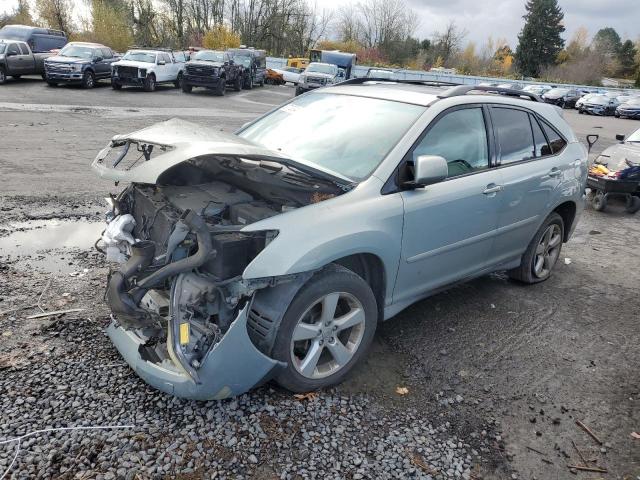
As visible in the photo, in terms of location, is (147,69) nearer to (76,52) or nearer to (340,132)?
(76,52)

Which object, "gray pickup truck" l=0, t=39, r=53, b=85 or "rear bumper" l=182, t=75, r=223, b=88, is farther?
"rear bumper" l=182, t=75, r=223, b=88

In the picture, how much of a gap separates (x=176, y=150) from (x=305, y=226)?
35.0 inches

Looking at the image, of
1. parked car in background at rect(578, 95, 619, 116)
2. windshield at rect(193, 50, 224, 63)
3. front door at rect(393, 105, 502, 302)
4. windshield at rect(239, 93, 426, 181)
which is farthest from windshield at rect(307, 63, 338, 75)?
front door at rect(393, 105, 502, 302)

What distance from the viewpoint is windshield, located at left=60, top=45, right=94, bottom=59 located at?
21283 millimetres

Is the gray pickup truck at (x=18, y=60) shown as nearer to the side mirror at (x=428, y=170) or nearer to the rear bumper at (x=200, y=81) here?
the rear bumper at (x=200, y=81)

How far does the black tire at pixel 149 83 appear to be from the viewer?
2237 cm

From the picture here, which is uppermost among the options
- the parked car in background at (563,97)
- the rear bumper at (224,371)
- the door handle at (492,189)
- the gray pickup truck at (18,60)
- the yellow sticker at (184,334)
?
the door handle at (492,189)

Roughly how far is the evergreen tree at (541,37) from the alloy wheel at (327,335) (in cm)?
7293

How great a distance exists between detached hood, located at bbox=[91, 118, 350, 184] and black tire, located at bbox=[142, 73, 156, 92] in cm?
2056

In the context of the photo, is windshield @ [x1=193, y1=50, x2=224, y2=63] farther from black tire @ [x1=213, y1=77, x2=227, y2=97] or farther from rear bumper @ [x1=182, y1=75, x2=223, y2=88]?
rear bumper @ [x1=182, y1=75, x2=223, y2=88]

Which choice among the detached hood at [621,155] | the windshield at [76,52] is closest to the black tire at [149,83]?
the windshield at [76,52]

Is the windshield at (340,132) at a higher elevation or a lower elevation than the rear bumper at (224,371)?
higher

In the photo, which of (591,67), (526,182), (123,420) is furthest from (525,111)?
(591,67)

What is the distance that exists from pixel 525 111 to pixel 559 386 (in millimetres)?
2455
